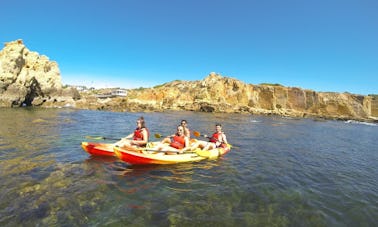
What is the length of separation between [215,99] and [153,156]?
59.8 meters

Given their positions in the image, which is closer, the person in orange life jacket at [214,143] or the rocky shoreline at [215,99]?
the person in orange life jacket at [214,143]

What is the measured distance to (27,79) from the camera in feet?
141

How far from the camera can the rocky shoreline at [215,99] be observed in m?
49.3

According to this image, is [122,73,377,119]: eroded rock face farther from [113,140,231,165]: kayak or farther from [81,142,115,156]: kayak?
[81,142,115,156]: kayak

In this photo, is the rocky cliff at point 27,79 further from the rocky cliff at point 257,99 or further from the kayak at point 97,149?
the kayak at point 97,149

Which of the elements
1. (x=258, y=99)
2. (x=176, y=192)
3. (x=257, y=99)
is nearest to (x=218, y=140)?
(x=176, y=192)

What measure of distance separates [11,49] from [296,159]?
166 feet

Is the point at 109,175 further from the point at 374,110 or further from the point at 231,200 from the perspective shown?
the point at 374,110

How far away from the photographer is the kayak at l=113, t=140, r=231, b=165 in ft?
30.5

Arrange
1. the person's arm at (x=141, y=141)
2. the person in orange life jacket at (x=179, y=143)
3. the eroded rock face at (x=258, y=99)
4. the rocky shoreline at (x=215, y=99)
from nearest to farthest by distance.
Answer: the person's arm at (x=141, y=141), the person in orange life jacket at (x=179, y=143), the rocky shoreline at (x=215, y=99), the eroded rock face at (x=258, y=99)

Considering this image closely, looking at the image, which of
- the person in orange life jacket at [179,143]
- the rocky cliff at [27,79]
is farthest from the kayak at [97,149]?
the rocky cliff at [27,79]

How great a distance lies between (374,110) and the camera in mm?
84250

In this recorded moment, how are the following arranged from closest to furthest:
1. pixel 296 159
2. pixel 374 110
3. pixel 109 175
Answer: pixel 109 175 < pixel 296 159 < pixel 374 110

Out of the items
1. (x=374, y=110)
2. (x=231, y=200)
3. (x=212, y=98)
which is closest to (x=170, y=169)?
(x=231, y=200)
